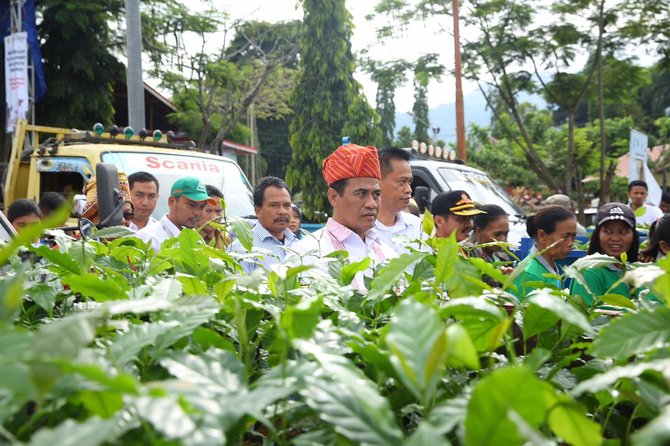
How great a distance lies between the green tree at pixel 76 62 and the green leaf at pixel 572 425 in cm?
1995

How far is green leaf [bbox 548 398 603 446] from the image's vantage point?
2.47 feet

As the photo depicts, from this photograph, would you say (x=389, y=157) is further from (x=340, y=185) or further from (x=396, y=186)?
(x=340, y=185)

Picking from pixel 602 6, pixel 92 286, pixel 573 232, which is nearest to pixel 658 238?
pixel 573 232

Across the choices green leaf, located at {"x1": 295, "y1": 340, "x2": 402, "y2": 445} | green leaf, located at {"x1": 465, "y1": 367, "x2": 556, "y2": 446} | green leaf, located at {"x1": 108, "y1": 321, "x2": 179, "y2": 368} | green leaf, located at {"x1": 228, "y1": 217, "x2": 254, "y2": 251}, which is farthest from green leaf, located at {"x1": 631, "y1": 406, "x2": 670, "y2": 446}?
green leaf, located at {"x1": 228, "y1": 217, "x2": 254, "y2": 251}

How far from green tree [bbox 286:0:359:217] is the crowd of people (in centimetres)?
1422

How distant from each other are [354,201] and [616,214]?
1682 millimetres

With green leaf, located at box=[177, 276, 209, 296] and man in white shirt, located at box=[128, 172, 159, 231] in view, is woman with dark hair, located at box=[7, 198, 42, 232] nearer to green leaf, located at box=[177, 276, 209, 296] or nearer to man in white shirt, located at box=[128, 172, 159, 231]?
man in white shirt, located at box=[128, 172, 159, 231]

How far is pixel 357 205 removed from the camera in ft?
11.2

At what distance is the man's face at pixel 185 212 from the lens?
4.74m

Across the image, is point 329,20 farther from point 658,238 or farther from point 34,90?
point 658,238

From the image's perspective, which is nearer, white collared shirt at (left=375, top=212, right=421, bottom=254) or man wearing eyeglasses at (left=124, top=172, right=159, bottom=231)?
white collared shirt at (left=375, top=212, right=421, bottom=254)

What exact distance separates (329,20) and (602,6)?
23.7 feet

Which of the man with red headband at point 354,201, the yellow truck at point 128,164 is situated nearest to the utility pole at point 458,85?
the yellow truck at point 128,164

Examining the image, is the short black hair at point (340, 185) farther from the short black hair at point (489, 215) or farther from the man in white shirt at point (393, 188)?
the short black hair at point (489, 215)
